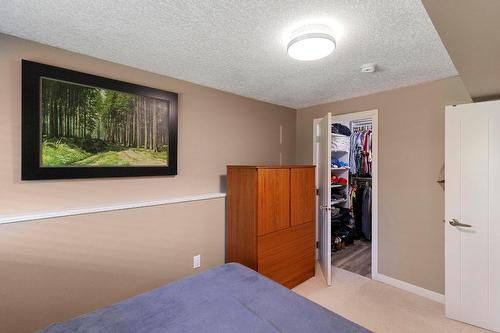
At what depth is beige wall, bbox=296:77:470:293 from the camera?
2350mm

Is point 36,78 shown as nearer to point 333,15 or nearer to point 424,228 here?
point 333,15

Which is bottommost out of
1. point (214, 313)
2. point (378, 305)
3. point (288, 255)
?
point (378, 305)

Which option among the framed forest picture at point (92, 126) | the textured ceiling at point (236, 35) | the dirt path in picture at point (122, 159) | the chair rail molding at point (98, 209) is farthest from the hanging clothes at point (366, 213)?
the dirt path in picture at point (122, 159)

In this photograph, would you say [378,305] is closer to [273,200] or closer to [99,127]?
[273,200]

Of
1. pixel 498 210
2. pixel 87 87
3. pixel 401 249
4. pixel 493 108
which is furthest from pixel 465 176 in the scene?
pixel 87 87

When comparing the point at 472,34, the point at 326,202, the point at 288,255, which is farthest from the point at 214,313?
the point at 472,34

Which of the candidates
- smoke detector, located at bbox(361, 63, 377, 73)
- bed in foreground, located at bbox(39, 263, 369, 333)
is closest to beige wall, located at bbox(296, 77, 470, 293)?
smoke detector, located at bbox(361, 63, 377, 73)

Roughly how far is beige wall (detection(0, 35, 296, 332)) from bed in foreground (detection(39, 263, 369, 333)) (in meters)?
0.71

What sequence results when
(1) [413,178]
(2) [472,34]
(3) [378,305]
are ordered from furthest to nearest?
(1) [413,178]
(3) [378,305]
(2) [472,34]

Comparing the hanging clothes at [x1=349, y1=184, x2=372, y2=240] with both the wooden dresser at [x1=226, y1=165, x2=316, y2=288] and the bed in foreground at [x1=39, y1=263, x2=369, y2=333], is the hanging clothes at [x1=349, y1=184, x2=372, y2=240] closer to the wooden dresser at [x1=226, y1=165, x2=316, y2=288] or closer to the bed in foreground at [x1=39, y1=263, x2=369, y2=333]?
the wooden dresser at [x1=226, y1=165, x2=316, y2=288]

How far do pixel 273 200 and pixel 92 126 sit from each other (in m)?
1.77

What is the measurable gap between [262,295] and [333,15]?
1732 mm

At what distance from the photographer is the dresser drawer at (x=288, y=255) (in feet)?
7.64

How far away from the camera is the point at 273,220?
7.89 feet
